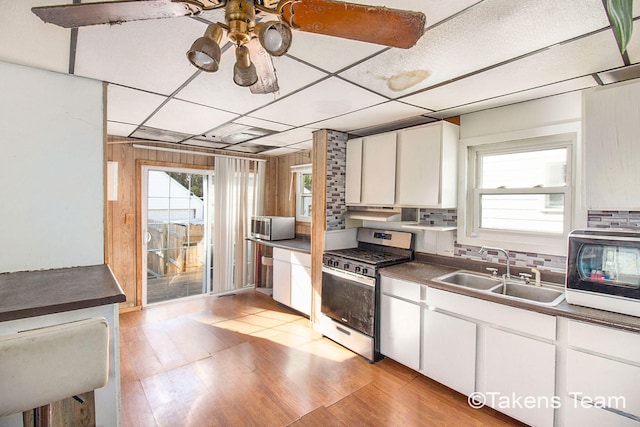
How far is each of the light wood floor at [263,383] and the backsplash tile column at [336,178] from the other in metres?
1.28

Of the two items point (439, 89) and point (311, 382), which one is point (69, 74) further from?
point (311, 382)

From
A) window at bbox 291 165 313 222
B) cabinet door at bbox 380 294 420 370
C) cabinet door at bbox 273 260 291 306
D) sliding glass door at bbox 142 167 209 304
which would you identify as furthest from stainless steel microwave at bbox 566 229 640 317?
sliding glass door at bbox 142 167 209 304

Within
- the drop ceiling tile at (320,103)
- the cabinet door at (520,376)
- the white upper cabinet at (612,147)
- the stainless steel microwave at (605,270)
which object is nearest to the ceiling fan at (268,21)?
the drop ceiling tile at (320,103)

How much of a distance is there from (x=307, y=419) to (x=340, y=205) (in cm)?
205

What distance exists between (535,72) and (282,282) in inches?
131

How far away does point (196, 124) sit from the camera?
3016 millimetres

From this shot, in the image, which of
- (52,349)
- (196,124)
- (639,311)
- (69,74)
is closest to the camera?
(52,349)

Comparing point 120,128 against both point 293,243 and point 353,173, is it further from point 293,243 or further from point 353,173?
point 353,173

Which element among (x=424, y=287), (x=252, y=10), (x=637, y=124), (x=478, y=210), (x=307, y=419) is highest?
(x=252, y=10)

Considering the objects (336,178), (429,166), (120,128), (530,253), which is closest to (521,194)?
(530,253)

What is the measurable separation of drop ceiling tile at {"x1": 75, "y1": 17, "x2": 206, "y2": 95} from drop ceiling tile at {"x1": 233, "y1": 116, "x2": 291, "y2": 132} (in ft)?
2.71

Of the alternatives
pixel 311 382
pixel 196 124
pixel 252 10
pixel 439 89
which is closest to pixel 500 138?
pixel 439 89

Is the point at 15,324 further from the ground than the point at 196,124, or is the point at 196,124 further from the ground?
the point at 196,124

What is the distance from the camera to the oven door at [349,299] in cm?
274
